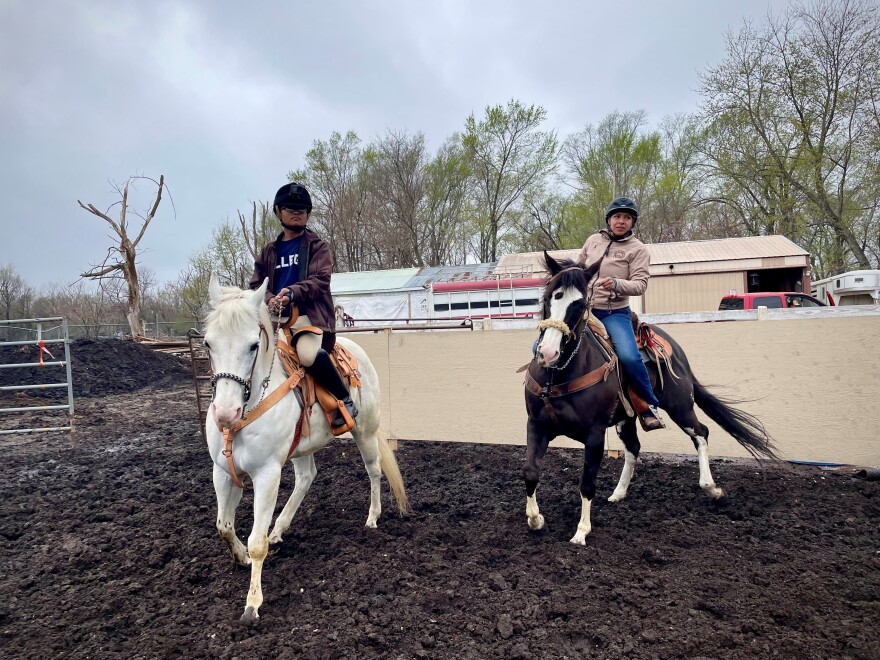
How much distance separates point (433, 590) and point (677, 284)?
70.7 feet

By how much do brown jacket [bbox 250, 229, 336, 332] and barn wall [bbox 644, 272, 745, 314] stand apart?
19673 millimetres

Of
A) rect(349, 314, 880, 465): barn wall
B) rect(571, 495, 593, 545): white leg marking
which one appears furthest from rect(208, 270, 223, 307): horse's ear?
rect(349, 314, 880, 465): barn wall

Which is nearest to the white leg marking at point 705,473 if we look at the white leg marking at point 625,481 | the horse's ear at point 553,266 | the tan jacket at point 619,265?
the white leg marking at point 625,481

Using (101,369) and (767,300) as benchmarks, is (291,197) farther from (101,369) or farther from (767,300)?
(767,300)

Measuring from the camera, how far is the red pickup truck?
49.1ft

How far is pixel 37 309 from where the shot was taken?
34.1m

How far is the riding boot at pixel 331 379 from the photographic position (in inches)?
142

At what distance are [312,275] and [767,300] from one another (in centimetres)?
1588

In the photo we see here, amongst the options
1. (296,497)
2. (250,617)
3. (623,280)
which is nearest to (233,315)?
(250,617)

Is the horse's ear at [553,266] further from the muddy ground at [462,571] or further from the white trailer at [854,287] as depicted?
the white trailer at [854,287]

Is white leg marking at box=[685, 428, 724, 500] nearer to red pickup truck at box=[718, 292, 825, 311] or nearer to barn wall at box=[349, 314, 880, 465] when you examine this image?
barn wall at box=[349, 314, 880, 465]

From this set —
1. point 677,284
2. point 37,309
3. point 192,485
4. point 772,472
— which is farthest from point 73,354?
point 37,309

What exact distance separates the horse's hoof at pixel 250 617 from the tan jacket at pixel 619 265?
3160 mm

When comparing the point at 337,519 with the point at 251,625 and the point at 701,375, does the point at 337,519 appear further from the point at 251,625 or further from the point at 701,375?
the point at 701,375
